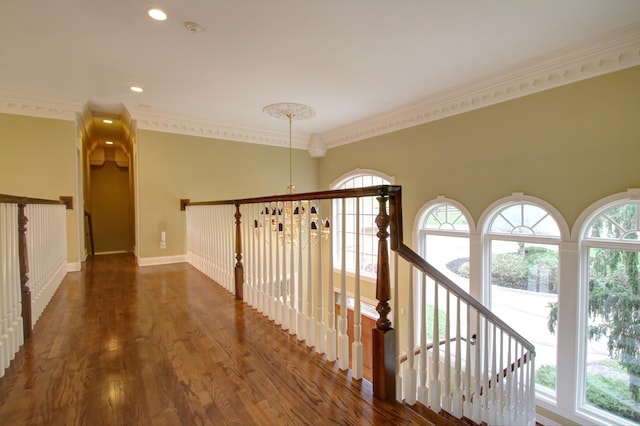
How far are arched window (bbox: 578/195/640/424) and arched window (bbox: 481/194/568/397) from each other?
0.30 meters

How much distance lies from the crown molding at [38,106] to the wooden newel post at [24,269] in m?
3.16

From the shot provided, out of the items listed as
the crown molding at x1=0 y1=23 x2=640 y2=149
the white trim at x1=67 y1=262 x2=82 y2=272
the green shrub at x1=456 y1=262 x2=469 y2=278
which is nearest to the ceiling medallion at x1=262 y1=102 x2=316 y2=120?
the crown molding at x1=0 y1=23 x2=640 y2=149

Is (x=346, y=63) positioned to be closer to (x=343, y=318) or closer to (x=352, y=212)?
(x=343, y=318)

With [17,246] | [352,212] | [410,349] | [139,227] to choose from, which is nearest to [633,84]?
[410,349]

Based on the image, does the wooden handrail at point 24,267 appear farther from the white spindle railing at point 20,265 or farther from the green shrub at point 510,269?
the green shrub at point 510,269

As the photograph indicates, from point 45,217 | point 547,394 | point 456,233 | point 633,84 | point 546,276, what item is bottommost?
point 547,394

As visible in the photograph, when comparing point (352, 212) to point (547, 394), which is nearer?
point (547, 394)

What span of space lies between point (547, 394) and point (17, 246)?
5408 mm

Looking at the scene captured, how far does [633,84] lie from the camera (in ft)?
9.41

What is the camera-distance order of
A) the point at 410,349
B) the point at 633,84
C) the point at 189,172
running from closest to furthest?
1. the point at 410,349
2. the point at 633,84
3. the point at 189,172

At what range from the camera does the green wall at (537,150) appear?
2959 mm

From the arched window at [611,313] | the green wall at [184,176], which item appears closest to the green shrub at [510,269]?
the arched window at [611,313]

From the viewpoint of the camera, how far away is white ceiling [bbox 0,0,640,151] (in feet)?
8.03

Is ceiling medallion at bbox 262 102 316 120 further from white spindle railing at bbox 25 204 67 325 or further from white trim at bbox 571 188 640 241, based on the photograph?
white trim at bbox 571 188 640 241
